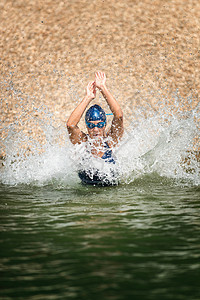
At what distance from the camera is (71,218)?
236 inches

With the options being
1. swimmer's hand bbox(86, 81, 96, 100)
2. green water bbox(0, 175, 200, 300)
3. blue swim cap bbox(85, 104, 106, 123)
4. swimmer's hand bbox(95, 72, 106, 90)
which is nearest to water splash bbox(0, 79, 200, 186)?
blue swim cap bbox(85, 104, 106, 123)

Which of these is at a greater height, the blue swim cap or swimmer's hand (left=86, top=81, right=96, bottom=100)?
swimmer's hand (left=86, top=81, right=96, bottom=100)

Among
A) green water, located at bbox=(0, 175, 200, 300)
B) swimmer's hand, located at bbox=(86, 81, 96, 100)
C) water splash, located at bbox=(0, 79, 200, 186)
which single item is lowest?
green water, located at bbox=(0, 175, 200, 300)

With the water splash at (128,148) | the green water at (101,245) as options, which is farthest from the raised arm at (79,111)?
the green water at (101,245)

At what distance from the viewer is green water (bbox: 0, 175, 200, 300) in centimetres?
398

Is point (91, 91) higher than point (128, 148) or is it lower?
higher

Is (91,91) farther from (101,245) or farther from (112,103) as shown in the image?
(101,245)

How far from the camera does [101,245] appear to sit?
195 inches

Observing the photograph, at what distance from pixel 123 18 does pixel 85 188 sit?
19.5 feet

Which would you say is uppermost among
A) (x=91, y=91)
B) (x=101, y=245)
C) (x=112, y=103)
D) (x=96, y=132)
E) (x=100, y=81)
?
(x=100, y=81)

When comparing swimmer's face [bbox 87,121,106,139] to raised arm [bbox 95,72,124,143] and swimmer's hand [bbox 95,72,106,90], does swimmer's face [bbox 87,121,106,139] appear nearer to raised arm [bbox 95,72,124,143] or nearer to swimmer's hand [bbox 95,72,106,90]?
raised arm [bbox 95,72,124,143]

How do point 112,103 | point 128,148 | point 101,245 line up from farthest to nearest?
point 128,148 < point 112,103 < point 101,245

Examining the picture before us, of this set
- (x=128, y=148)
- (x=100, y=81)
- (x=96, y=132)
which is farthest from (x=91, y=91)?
(x=128, y=148)

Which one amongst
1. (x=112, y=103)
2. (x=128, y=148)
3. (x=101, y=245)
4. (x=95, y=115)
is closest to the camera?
(x=101, y=245)
